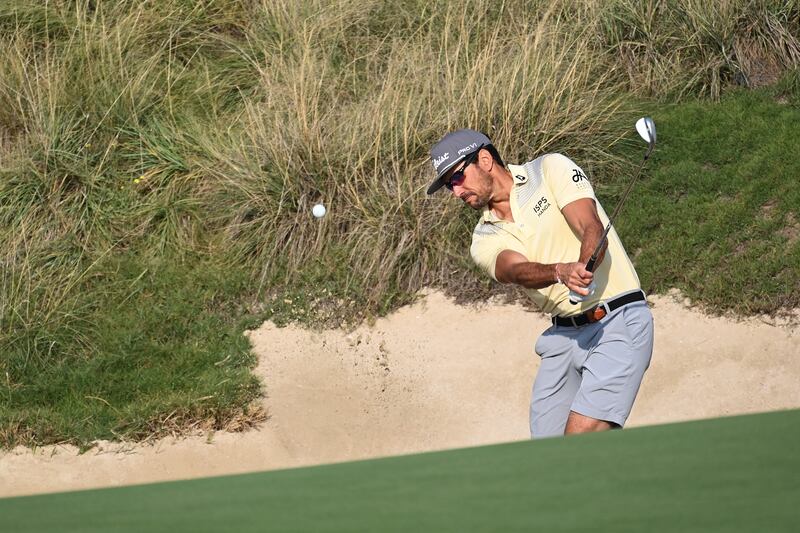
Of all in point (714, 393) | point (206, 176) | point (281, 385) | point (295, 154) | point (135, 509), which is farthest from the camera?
point (206, 176)

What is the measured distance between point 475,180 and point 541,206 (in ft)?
1.13

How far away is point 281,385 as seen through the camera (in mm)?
8703

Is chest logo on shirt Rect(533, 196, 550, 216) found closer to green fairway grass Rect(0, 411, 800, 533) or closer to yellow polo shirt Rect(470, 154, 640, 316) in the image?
yellow polo shirt Rect(470, 154, 640, 316)

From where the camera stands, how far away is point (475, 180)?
16.9ft

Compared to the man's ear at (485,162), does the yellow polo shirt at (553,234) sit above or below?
below

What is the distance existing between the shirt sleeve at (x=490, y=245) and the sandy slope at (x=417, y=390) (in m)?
3.15

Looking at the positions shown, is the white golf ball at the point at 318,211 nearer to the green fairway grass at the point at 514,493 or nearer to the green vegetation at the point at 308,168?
the green vegetation at the point at 308,168

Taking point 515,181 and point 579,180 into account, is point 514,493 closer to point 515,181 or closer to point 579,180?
point 579,180

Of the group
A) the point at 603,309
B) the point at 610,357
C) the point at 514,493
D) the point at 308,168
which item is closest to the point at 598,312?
the point at 603,309

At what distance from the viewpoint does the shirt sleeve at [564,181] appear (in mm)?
4855

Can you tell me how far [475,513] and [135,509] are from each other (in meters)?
0.75

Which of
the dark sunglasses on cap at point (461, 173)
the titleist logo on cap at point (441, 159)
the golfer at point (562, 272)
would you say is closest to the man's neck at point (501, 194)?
the golfer at point (562, 272)

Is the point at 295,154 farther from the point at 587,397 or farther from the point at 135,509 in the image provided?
the point at 135,509

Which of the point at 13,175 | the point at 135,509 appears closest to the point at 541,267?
the point at 135,509
